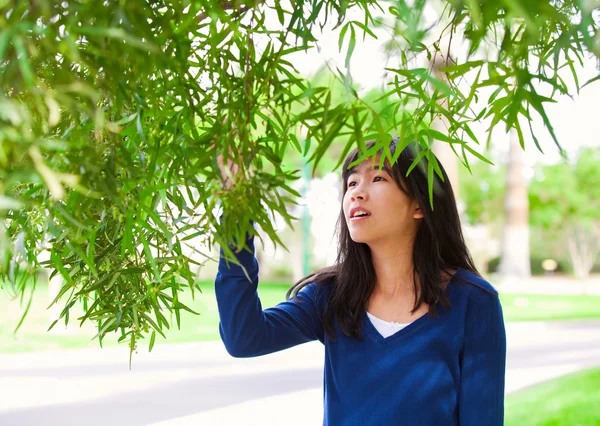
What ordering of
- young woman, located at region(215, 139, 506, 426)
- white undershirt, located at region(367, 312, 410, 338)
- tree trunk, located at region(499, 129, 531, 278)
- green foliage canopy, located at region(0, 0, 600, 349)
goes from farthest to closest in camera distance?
tree trunk, located at region(499, 129, 531, 278) < white undershirt, located at region(367, 312, 410, 338) < young woman, located at region(215, 139, 506, 426) < green foliage canopy, located at region(0, 0, 600, 349)

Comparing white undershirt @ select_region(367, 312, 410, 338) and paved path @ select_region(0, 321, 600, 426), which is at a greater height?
white undershirt @ select_region(367, 312, 410, 338)

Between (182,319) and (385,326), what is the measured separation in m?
9.42

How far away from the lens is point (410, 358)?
1.51 metres

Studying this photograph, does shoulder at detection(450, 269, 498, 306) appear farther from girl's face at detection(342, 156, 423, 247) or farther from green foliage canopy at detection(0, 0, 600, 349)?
green foliage canopy at detection(0, 0, 600, 349)

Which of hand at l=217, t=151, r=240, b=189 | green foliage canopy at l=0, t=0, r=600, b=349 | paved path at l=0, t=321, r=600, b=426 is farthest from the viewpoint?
paved path at l=0, t=321, r=600, b=426

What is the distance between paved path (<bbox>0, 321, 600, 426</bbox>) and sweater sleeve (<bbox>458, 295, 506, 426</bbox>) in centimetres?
340

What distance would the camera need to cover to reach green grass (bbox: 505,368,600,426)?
4246 mm

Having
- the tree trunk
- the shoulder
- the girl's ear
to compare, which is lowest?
the shoulder

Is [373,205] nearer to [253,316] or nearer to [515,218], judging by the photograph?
[253,316]

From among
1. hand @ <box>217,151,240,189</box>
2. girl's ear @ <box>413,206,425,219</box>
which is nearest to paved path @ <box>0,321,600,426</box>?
girl's ear @ <box>413,206,425,219</box>

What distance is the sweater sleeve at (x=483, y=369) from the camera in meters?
1.48

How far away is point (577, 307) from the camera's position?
47.9 feet

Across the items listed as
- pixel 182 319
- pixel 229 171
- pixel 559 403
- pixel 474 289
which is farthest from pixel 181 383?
pixel 229 171

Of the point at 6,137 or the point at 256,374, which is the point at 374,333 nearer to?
the point at 6,137
